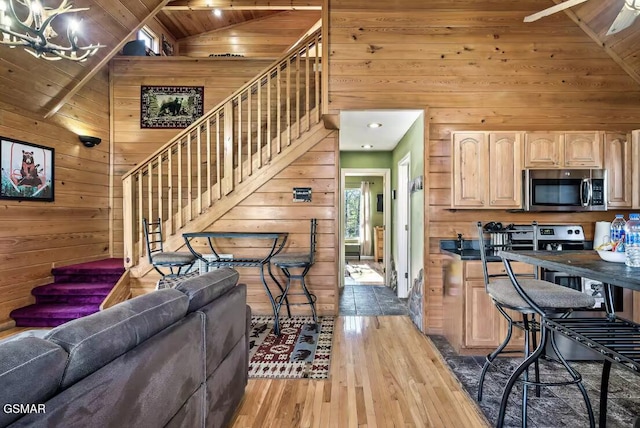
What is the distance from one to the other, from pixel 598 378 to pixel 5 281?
5667mm

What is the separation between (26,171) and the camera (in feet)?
11.6

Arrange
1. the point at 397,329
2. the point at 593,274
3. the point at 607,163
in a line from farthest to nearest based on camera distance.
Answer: the point at 397,329
the point at 607,163
the point at 593,274

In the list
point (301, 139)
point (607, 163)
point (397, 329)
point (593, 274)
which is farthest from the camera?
point (301, 139)

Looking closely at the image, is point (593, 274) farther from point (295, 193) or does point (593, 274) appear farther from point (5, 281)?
point (5, 281)

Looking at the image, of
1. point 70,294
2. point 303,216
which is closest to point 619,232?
point 303,216

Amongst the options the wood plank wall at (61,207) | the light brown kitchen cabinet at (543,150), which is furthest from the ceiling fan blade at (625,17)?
the wood plank wall at (61,207)

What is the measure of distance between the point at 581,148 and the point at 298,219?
3.09 metres

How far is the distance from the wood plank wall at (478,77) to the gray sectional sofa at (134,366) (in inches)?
99.8

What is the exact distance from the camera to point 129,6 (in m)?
3.66

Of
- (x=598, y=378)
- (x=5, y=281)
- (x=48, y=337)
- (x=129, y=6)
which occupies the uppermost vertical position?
(x=129, y=6)

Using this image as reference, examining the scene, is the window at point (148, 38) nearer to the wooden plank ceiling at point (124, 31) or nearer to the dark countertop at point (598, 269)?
the wooden plank ceiling at point (124, 31)

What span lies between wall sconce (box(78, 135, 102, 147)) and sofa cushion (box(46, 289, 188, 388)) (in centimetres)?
422

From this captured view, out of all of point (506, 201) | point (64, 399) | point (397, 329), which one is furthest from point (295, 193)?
point (64, 399)

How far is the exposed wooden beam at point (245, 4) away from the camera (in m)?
4.64
